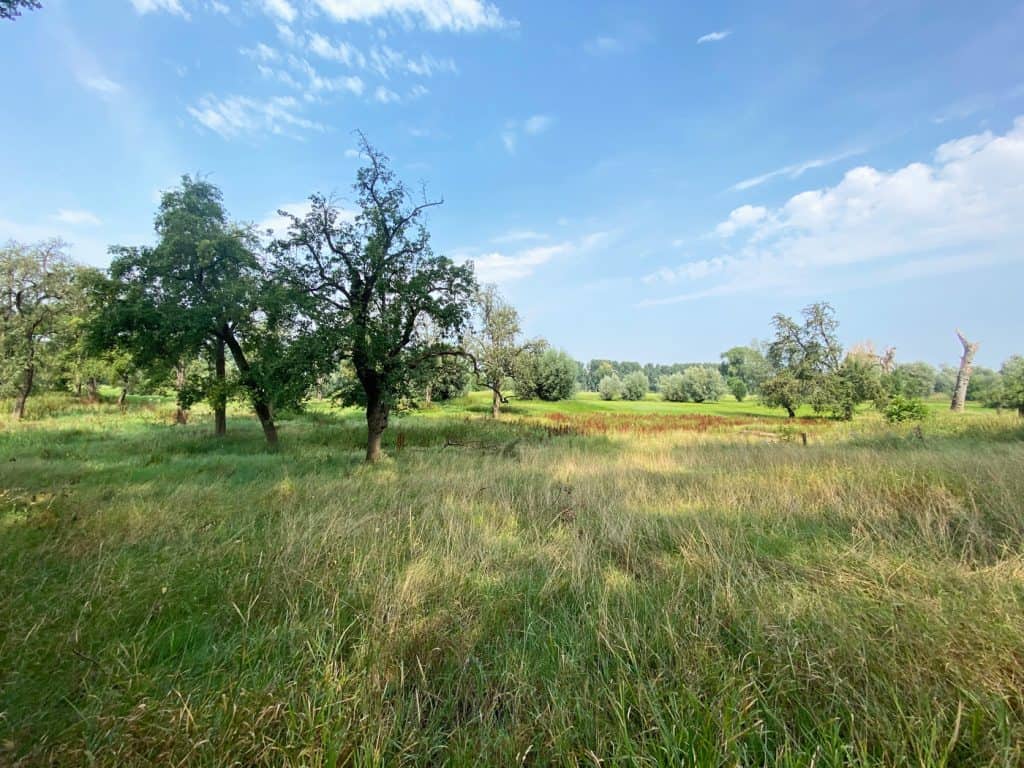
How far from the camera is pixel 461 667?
273 cm

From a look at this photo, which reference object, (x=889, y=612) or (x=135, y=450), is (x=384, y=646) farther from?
(x=135, y=450)

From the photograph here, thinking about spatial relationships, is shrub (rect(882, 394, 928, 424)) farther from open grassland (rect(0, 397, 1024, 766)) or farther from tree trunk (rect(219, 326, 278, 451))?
tree trunk (rect(219, 326, 278, 451))

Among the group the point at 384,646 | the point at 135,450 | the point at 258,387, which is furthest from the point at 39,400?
the point at 384,646

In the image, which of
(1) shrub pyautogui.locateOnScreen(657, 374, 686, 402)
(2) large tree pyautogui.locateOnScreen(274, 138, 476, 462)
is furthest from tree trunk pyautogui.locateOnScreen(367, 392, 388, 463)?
(1) shrub pyautogui.locateOnScreen(657, 374, 686, 402)

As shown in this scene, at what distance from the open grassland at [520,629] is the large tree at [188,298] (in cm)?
1032

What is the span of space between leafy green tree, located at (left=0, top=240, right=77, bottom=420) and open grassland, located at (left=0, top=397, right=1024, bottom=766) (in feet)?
91.1

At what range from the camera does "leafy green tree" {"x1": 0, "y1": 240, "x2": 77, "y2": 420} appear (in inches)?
928

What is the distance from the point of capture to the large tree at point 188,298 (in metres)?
15.1

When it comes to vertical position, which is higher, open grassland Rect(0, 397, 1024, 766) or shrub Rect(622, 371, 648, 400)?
shrub Rect(622, 371, 648, 400)

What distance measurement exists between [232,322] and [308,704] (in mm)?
18791

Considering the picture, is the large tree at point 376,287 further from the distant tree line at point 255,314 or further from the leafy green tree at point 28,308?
the leafy green tree at point 28,308

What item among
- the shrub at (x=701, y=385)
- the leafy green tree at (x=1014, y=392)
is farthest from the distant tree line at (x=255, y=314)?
the shrub at (x=701, y=385)

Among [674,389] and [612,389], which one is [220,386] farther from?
[674,389]

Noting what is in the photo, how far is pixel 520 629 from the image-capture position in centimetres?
316
